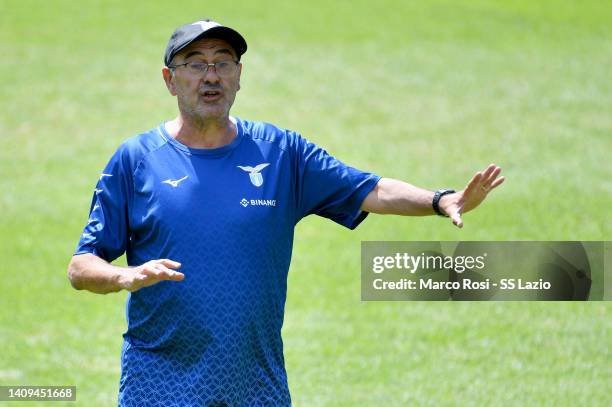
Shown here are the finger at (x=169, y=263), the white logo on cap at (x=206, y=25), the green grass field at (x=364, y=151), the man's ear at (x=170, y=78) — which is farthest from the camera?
the green grass field at (x=364, y=151)

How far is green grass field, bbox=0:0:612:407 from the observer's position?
10.4 m

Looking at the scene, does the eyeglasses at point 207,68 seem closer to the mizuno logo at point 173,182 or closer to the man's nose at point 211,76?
the man's nose at point 211,76

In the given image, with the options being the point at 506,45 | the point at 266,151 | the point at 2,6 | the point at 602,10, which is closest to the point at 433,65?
the point at 506,45

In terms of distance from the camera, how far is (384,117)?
64.5 feet

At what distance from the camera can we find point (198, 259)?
17.2 ft

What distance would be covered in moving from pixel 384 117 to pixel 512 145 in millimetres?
2483

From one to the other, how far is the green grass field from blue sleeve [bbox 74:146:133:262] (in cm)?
428

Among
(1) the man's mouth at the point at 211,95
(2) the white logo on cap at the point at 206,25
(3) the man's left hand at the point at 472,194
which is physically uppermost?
(2) the white logo on cap at the point at 206,25

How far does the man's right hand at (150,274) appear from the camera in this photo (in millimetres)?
4641

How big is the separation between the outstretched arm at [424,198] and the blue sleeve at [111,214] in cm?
112

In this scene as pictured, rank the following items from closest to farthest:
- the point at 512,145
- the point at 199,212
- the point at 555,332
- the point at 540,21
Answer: the point at 199,212, the point at 555,332, the point at 512,145, the point at 540,21

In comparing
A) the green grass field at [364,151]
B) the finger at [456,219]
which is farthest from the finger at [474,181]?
the green grass field at [364,151]

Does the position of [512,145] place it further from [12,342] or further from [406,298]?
[12,342]

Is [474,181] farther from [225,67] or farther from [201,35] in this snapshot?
[201,35]
